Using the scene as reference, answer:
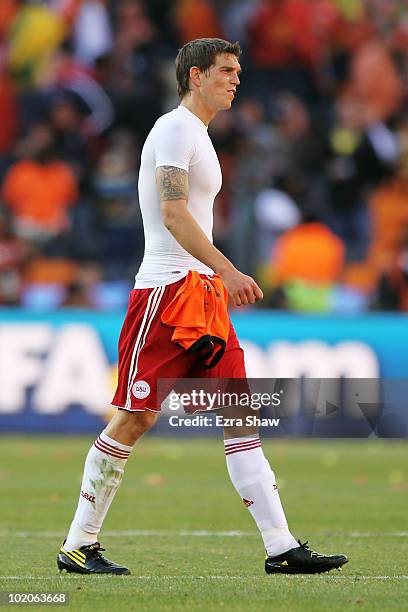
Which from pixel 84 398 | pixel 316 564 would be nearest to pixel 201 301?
pixel 316 564

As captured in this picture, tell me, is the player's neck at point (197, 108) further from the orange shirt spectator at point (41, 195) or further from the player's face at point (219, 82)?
the orange shirt spectator at point (41, 195)

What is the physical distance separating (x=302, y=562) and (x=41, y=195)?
11811 mm

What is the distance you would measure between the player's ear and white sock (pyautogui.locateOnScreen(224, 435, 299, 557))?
5.42 ft

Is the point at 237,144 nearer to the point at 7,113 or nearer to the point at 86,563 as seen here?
the point at 7,113

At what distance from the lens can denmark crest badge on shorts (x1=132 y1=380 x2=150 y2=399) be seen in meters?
6.69

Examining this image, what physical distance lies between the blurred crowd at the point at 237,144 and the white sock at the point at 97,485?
9.98 metres

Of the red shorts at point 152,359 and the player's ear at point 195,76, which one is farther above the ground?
the player's ear at point 195,76

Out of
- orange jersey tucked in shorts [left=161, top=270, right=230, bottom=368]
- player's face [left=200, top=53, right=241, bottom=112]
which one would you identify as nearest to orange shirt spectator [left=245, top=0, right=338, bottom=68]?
player's face [left=200, top=53, right=241, bottom=112]

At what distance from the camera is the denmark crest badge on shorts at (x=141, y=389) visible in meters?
6.69

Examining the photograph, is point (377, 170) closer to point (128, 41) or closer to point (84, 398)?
point (128, 41)

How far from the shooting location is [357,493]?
11.2m

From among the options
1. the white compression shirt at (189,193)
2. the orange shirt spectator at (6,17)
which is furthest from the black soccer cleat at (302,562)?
the orange shirt spectator at (6,17)

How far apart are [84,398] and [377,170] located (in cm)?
507

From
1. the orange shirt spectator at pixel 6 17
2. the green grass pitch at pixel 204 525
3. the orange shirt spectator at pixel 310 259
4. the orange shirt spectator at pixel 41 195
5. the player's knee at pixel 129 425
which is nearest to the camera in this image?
the green grass pitch at pixel 204 525
